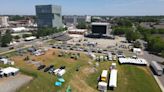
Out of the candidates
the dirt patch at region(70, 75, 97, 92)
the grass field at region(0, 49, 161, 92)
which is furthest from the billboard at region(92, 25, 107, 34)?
the dirt patch at region(70, 75, 97, 92)

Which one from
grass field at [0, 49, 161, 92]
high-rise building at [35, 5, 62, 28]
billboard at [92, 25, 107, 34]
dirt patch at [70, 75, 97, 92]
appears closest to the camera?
dirt patch at [70, 75, 97, 92]

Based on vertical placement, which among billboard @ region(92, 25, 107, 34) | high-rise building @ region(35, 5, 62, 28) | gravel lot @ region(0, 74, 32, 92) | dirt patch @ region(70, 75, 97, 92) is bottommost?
dirt patch @ region(70, 75, 97, 92)

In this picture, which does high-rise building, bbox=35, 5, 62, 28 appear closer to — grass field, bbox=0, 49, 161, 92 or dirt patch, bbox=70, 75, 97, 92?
grass field, bbox=0, 49, 161, 92

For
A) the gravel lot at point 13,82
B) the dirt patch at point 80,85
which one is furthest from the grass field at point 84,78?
the gravel lot at point 13,82

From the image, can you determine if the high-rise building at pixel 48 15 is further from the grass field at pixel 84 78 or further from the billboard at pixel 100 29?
the grass field at pixel 84 78

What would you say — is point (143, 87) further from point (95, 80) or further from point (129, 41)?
point (129, 41)

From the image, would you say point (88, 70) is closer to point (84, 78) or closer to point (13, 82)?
point (84, 78)
